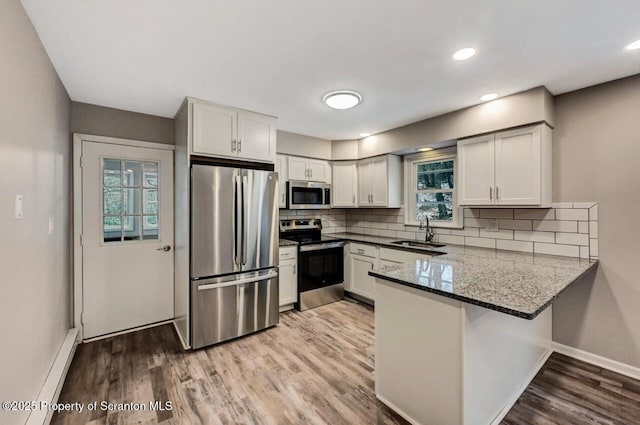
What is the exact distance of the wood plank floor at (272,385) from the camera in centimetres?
183

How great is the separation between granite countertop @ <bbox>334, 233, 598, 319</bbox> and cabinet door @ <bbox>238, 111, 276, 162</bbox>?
1871 mm

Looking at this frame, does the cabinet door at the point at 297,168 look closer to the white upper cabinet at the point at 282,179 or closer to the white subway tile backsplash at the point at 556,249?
the white upper cabinet at the point at 282,179

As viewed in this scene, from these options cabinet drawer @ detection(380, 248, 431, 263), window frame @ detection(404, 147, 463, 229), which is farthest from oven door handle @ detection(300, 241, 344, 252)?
window frame @ detection(404, 147, 463, 229)

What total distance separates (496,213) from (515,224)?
0.22 m

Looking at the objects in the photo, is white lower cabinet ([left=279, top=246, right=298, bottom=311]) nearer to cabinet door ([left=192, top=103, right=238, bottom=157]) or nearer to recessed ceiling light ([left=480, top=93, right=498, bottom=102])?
cabinet door ([left=192, top=103, right=238, bottom=157])

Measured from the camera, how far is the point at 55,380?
192cm

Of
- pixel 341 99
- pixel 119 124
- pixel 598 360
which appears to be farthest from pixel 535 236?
pixel 119 124

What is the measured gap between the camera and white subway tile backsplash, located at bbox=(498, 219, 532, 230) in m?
2.77

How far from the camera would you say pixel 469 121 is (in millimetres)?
2912

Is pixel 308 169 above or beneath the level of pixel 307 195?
above

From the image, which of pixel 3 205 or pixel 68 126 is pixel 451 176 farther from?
pixel 68 126

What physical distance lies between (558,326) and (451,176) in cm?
192

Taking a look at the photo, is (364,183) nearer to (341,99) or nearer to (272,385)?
(341,99)

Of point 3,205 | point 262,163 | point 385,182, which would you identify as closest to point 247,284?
point 262,163
